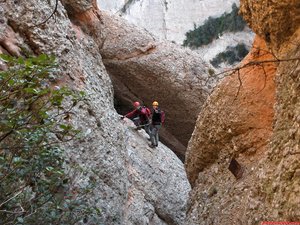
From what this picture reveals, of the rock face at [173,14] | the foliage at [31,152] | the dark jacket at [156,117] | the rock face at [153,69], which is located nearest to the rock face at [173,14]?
the rock face at [173,14]

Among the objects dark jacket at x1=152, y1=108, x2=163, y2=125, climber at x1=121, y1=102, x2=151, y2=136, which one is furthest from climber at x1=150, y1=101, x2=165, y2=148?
climber at x1=121, y1=102, x2=151, y2=136

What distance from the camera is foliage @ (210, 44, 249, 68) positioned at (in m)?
33.8

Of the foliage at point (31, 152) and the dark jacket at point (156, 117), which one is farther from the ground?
the foliage at point (31, 152)

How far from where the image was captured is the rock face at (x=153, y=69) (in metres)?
15.9

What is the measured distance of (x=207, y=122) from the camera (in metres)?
7.93

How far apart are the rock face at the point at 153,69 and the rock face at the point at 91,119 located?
394cm

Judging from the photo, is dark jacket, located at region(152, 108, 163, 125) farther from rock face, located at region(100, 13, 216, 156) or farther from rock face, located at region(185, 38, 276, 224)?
rock face, located at region(185, 38, 276, 224)

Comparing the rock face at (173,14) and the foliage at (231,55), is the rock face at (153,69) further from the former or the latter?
the rock face at (173,14)

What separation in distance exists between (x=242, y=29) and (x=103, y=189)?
94.9 ft

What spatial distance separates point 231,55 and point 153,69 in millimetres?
19966

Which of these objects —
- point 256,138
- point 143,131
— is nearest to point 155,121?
point 143,131

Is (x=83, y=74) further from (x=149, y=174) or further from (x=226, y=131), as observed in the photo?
(x=149, y=174)

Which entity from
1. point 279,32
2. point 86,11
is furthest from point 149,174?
point 279,32

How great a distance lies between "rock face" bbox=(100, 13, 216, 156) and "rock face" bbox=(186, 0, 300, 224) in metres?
Answer: 7.49
